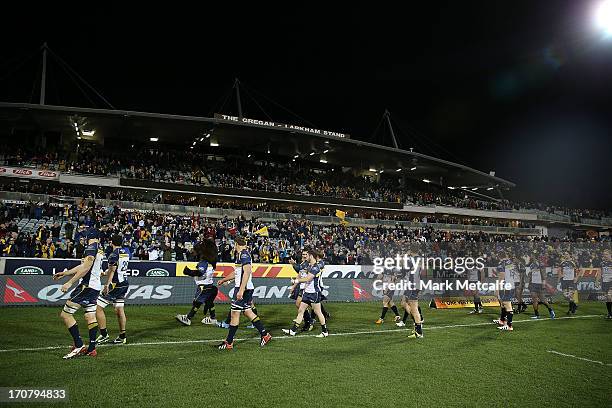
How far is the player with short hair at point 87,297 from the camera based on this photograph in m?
8.31

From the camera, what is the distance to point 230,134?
3788cm

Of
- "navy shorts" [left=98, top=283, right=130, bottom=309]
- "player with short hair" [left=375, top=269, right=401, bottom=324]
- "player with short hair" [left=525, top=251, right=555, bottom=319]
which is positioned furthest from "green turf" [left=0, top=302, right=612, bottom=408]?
"player with short hair" [left=525, top=251, right=555, bottom=319]

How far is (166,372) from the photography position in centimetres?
752

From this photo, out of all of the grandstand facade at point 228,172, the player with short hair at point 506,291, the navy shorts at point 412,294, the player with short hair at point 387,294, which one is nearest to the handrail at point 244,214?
the grandstand facade at point 228,172

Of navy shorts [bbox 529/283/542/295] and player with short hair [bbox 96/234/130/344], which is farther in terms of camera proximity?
navy shorts [bbox 529/283/542/295]

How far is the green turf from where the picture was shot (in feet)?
21.4

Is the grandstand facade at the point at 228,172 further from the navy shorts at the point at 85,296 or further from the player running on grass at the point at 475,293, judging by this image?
the navy shorts at the point at 85,296

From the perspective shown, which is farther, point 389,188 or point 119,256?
point 389,188

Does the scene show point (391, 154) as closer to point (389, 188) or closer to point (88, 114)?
point (389, 188)

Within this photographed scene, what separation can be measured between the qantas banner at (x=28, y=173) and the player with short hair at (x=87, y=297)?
25.4 metres

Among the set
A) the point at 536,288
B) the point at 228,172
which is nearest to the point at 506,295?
the point at 536,288

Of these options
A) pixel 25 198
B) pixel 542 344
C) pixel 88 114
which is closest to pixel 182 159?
pixel 88 114

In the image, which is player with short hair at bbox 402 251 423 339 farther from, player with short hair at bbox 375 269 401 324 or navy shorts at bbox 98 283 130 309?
navy shorts at bbox 98 283 130 309

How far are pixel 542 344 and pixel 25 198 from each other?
98.1 feet
